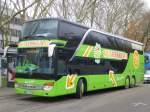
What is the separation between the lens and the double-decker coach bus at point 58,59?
60.6 feet

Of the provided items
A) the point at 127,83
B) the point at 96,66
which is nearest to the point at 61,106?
the point at 96,66

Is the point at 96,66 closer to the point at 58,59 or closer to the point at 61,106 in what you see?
the point at 58,59

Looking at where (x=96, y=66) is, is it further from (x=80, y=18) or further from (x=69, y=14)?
(x=69, y=14)

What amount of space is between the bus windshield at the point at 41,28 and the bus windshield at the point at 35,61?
0.83 meters

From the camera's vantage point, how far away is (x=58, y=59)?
18703mm

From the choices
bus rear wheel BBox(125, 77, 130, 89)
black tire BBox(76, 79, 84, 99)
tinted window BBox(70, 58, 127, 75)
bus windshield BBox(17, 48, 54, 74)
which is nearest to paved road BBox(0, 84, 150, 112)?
black tire BBox(76, 79, 84, 99)

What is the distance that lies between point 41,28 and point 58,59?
1.80 meters

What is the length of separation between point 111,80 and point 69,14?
63.5 feet

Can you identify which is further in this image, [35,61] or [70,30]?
[70,30]

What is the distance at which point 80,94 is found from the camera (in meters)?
20.5

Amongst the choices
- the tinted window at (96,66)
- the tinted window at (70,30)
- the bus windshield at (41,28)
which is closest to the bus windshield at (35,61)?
the bus windshield at (41,28)

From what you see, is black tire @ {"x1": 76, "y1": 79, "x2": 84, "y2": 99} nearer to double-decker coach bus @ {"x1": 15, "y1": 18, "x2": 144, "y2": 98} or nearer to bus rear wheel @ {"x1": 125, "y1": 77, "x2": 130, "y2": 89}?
double-decker coach bus @ {"x1": 15, "y1": 18, "x2": 144, "y2": 98}

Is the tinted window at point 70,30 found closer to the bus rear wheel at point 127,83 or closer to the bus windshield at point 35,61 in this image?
the bus windshield at point 35,61

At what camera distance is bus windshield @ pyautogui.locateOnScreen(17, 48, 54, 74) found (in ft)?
60.7
